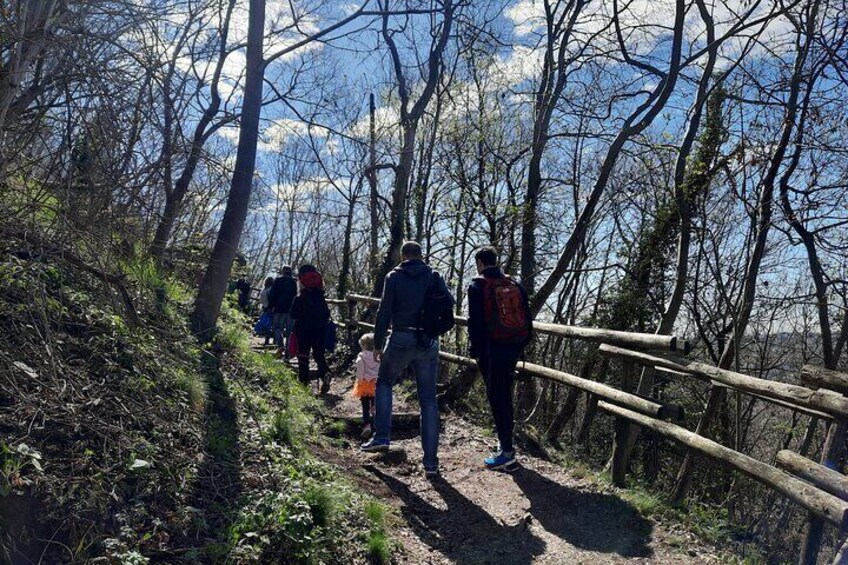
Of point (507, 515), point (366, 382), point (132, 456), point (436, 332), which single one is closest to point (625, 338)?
point (436, 332)

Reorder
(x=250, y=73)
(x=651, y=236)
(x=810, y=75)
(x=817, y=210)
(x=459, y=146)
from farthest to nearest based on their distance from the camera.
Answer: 1. (x=459, y=146)
2. (x=651, y=236)
3. (x=817, y=210)
4. (x=810, y=75)
5. (x=250, y=73)

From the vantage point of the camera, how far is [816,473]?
378 centimetres

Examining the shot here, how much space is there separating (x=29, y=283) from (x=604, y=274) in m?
14.7

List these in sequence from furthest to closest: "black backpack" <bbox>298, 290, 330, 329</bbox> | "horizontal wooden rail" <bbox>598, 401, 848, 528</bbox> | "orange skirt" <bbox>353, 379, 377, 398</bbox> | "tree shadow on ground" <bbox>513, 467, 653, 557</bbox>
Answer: "black backpack" <bbox>298, 290, 330, 329</bbox> < "orange skirt" <bbox>353, 379, 377, 398</bbox> < "tree shadow on ground" <bbox>513, 467, 653, 557</bbox> < "horizontal wooden rail" <bbox>598, 401, 848, 528</bbox>

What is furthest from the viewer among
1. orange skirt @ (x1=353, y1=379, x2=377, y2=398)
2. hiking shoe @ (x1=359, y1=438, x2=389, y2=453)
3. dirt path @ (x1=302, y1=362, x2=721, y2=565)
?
orange skirt @ (x1=353, y1=379, x2=377, y2=398)

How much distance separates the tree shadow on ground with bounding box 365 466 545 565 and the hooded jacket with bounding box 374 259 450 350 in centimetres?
150

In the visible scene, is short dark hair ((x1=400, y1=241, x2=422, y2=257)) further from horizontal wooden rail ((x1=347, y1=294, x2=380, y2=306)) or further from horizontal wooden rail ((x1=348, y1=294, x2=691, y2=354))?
horizontal wooden rail ((x1=347, y1=294, x2=380, y2=306))

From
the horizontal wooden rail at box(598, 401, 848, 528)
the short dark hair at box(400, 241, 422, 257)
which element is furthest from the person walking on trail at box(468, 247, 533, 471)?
the horizontal wooden rail at box(598, 401, 848, 528)

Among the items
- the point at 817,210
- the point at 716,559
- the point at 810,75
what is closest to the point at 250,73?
the point at 716,559

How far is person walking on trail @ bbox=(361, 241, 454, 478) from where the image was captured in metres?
5.69

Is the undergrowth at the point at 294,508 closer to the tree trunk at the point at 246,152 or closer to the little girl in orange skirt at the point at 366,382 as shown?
the little girl in orange skirt at the point at 366,382

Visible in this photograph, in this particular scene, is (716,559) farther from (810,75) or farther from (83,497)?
(810,75)

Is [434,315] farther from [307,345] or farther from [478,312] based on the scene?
[307,345]

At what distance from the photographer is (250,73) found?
7426mm
